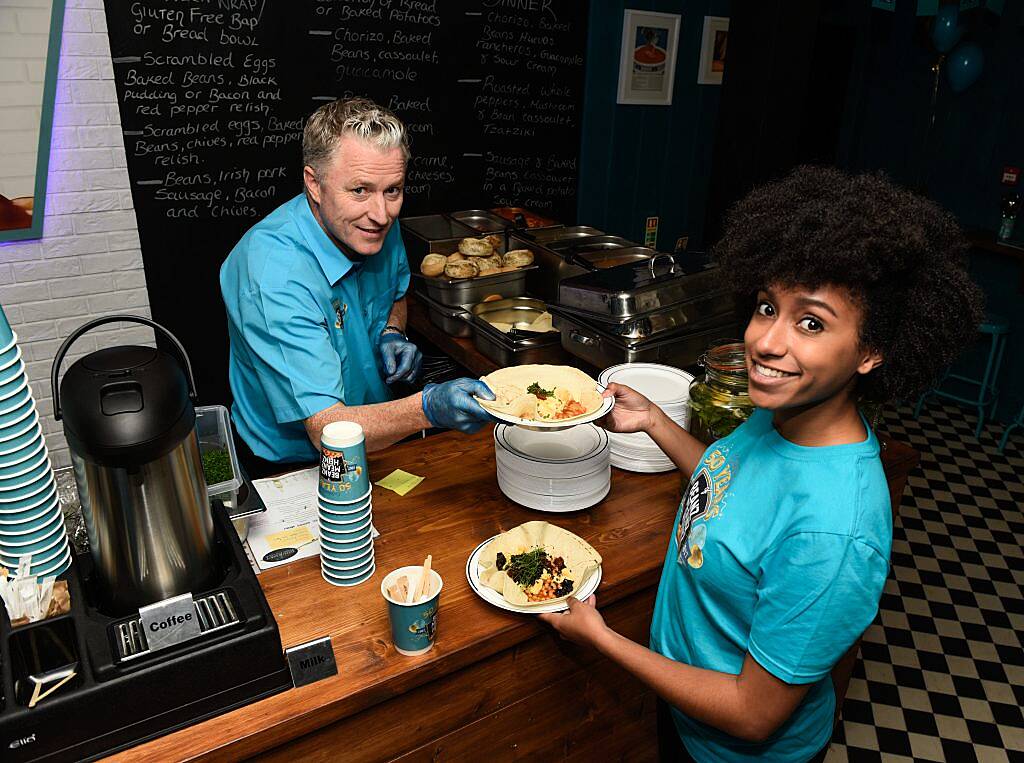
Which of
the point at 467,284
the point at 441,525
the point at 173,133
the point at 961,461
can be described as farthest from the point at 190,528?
the point at 961,461

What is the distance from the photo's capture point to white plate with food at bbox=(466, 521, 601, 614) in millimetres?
1570

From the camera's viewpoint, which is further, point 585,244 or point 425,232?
point 425,232

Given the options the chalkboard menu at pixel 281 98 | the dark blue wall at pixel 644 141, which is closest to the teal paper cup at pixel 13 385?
the chalkboard menu at pixel 281 98

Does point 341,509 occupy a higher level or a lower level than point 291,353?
lower

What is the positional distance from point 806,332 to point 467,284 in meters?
2.12

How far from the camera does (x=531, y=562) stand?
1.64 meters

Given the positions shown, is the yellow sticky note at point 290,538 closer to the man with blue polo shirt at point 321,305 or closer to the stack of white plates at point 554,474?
the man with blue polo shirt at point 321,305

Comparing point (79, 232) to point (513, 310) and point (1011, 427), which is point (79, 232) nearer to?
point (513, 310)

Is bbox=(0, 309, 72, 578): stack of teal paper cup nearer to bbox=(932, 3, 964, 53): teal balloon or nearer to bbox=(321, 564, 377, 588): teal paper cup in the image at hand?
bbox=(321, 564, 377, 588): teal paper cup

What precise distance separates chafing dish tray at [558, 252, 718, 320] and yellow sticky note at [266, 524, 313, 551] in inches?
49.8

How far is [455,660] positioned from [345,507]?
38cm

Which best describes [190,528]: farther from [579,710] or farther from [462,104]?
[462,104]

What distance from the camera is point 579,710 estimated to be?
184cm

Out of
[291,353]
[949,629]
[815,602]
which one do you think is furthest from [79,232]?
[949,629]
